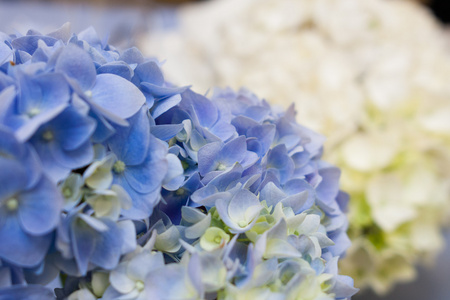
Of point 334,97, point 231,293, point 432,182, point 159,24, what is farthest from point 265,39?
point 231,293

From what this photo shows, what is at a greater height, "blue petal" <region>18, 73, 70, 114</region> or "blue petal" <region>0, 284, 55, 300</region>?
"blue petal" <region>18, 73, 70, 114</region>

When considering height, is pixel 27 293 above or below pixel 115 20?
above

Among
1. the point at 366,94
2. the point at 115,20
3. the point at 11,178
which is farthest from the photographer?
the point at 115,20

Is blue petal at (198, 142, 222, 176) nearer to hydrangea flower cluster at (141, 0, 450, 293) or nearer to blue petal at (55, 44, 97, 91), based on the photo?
blue petal at (55, 44, 97, 91)

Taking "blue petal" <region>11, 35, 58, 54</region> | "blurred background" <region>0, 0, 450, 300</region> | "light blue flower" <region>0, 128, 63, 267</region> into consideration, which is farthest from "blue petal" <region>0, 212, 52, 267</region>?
"blurred background" <region>0, 0, 450, 300</region>

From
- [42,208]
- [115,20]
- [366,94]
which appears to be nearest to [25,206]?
[42,208]

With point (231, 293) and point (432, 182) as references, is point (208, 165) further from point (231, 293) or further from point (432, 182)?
point (432, 182)

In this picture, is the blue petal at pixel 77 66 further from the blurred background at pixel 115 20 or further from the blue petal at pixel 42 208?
the blurred background at pixel 115 20

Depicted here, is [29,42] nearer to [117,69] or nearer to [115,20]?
[117,69]
